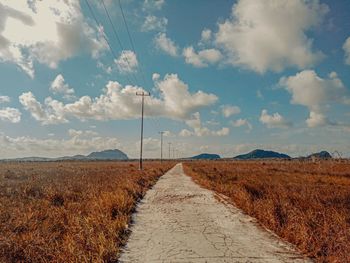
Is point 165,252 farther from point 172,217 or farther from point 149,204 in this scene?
point 149,204

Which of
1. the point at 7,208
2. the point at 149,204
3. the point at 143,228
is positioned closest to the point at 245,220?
the point at 143,228

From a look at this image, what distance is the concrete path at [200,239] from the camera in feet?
19.7

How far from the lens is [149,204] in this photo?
13039mm

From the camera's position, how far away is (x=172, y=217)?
1016 cm

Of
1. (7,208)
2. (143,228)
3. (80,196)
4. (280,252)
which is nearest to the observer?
(280,252)

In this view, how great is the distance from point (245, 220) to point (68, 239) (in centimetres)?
505

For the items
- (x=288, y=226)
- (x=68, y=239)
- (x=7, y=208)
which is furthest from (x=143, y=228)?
(x=7, y=208)

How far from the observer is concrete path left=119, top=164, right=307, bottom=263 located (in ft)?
19.7

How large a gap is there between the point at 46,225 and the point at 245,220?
553 centimetres

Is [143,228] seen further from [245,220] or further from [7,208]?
[7,208]

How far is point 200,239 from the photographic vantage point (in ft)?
23.9

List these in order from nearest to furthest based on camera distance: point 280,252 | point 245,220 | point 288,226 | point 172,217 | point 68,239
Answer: point 280,252, point 68,239, point 288,226, point 245,220, point 172,217

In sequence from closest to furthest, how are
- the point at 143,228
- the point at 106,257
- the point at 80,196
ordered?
the point at 106,257
the point at 143,228
the point at 80,196

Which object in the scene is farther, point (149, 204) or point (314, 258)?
point (149, 204)
